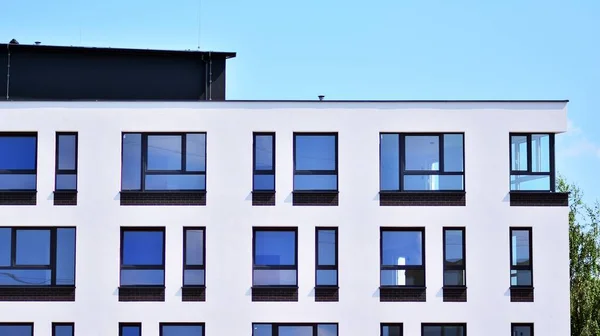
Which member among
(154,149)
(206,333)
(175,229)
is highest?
(154,149)

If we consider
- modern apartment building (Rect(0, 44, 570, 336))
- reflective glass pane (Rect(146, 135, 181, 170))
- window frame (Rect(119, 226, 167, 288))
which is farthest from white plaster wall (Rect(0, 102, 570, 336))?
reflective glass pane (Rect(146, 135, 181, 170))

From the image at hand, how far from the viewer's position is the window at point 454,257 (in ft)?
91.1

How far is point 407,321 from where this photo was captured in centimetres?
2748

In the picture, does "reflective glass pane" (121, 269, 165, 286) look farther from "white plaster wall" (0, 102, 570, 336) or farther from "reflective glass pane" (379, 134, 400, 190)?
"reflective glass pane" (379, 134, 400, 190)

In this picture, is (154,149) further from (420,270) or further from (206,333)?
(420,270)

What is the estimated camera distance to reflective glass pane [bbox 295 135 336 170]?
28.0 metres

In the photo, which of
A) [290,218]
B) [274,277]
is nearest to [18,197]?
[274,277]

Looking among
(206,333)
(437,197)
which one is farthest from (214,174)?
(437,197)

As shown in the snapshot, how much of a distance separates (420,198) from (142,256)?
7078 millimetres

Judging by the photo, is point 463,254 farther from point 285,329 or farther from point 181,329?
point 181,329

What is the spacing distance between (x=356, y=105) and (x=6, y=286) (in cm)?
978

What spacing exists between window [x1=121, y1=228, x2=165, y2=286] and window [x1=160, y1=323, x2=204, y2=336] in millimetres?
1059

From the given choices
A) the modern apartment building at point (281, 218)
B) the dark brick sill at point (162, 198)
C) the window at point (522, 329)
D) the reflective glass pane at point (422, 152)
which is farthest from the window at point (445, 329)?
the dark brick sill at point (162, 198)

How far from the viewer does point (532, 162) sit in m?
28.2
